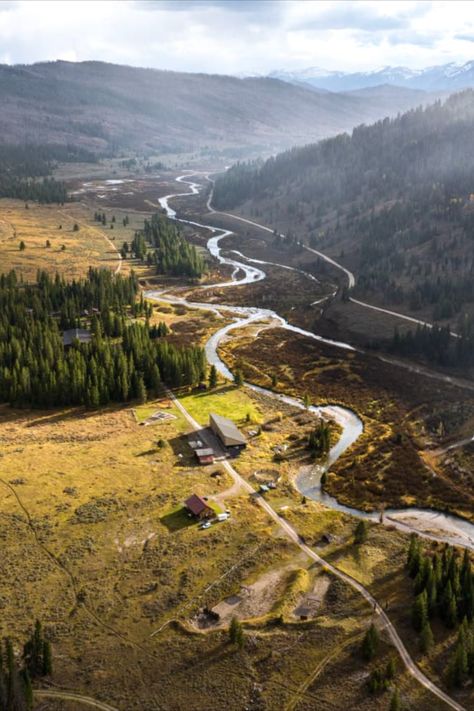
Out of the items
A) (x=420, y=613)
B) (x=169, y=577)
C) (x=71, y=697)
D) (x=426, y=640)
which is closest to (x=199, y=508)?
(x=169, y=577)

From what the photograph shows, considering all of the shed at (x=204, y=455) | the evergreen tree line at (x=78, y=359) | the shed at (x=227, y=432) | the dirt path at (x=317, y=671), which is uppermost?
the evergreen tree line at (x=78, y=359)

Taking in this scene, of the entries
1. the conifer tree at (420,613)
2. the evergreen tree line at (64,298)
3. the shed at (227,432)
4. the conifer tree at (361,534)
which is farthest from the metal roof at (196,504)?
the evergreen tree line at (64,298)

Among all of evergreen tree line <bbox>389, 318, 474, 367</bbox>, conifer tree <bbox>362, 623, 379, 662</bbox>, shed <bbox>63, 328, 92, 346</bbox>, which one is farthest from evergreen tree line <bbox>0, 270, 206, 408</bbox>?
conifer tree <bbox>362, 623, 379, 662</bbox>

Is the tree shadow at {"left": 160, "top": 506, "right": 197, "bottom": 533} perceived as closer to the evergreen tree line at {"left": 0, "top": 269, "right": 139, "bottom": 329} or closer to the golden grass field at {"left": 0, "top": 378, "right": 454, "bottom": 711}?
the golden grass field at {"left": 0, "top": 378, "right": 454, "bottom": 711}

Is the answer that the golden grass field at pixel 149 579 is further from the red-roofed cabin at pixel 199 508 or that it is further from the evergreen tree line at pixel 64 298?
the evergreen tree line at pixel 64 298

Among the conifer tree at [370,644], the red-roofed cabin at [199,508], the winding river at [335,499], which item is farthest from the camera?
the winding river at [335,499]

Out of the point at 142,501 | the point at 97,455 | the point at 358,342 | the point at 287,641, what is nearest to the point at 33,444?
the point at 97,455

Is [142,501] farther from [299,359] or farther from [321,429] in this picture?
→ [299,359]
